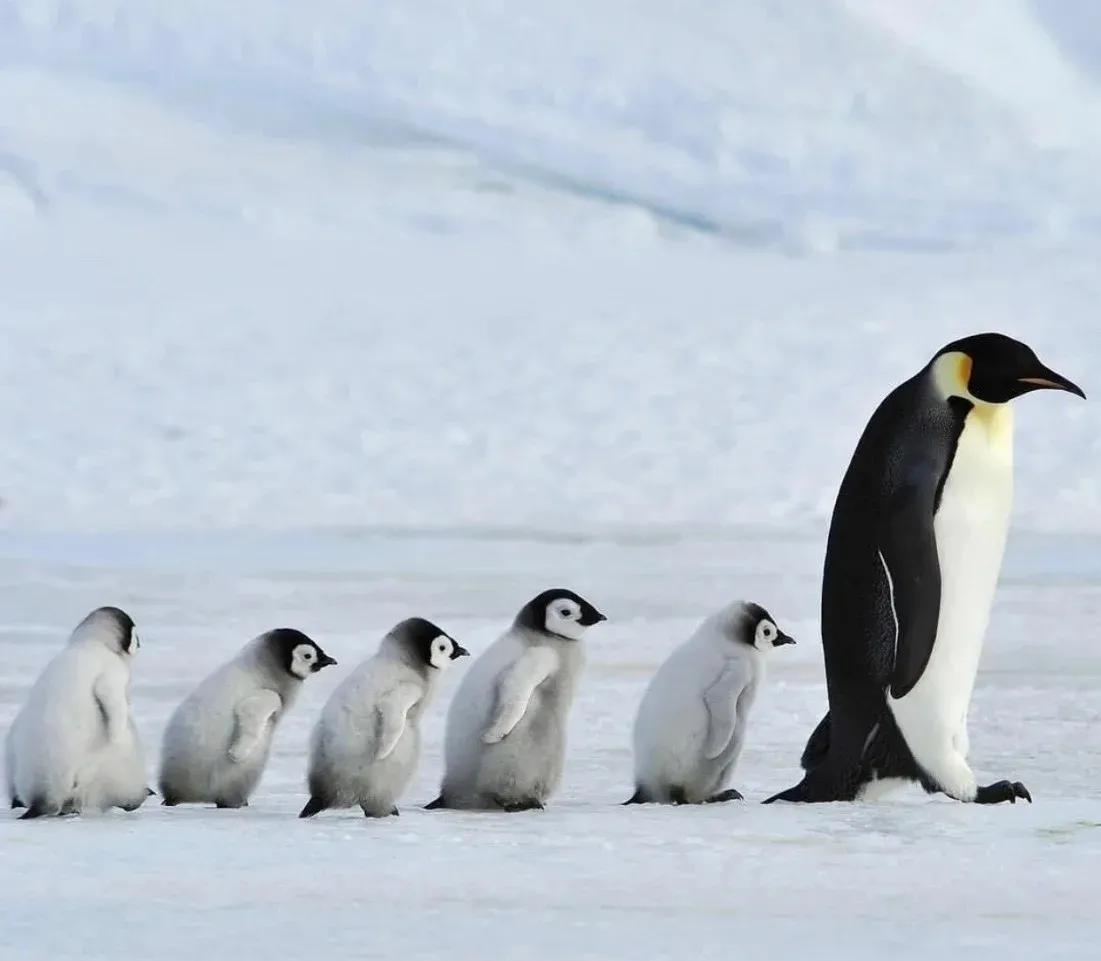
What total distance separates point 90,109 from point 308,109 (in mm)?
2140

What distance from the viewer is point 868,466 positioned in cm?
292

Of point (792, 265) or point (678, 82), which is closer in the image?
point (792, 265)

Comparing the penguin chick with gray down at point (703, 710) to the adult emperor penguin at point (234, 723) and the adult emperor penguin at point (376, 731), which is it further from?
the adult emperor penguin at point (234, 723)

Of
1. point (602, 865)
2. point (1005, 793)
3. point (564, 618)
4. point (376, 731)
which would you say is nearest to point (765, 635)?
point (564, 618)

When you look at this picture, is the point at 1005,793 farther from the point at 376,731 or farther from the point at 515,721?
the point at 376,731

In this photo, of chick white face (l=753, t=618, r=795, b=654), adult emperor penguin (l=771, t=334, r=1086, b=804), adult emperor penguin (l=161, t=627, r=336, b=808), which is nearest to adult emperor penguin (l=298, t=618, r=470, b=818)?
adult emperor penguin (l=161, t=627, r=336, b=808)

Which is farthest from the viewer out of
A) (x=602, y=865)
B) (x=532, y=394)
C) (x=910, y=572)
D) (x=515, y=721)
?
(x=532, y=394)

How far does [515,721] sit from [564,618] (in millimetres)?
182

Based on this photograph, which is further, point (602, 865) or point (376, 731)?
point (376, 731)

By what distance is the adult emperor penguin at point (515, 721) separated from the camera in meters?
2.83

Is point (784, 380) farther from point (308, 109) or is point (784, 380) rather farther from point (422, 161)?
point (308, 109)

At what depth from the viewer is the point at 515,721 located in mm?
2799

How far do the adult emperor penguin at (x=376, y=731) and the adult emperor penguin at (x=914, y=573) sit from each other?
56cm

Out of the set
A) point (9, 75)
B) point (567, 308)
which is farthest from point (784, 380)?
point (9, 75)
